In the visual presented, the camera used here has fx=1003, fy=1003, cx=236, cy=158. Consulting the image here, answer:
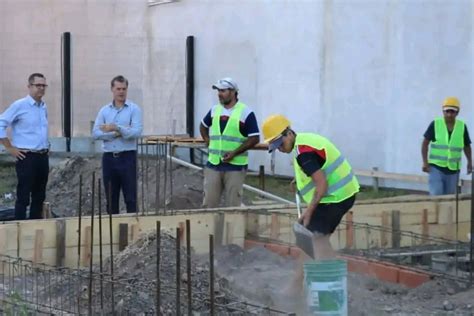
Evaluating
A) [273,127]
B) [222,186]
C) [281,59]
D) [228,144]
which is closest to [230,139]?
[228,144]

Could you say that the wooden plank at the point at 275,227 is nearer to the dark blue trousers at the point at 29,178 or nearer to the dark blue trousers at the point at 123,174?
the dark blue trousers at the point at 123,174

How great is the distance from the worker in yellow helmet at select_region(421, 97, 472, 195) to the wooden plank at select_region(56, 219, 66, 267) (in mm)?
4440

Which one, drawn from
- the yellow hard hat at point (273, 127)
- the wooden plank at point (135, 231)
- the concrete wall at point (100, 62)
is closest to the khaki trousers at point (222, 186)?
the wooden plank at point (135, 231)

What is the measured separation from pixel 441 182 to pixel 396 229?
149cm

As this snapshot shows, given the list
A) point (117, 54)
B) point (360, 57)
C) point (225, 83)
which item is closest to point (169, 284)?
point (225, 83)

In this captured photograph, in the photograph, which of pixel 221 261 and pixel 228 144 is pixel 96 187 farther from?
pixel 221 261

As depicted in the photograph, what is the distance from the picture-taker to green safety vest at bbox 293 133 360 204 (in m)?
6.97

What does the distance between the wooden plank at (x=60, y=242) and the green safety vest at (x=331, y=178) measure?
2.35 metres

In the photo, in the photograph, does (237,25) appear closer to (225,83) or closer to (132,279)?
(225,83)

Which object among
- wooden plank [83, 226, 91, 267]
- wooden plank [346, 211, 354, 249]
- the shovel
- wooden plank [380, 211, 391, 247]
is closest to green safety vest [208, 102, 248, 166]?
wooden plank [346, 211, 354, 249]

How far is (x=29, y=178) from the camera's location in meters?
9.61

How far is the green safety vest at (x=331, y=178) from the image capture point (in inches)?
275

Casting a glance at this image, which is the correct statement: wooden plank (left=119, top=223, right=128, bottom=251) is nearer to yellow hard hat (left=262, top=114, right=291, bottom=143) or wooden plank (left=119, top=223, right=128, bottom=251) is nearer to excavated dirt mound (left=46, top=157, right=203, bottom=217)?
yellow hard hat (left=262, top=114, right=291, bottom=143)

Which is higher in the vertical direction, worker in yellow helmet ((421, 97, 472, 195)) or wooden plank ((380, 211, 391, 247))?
worker in yellow helmet ((421, 97, 472, 195))
